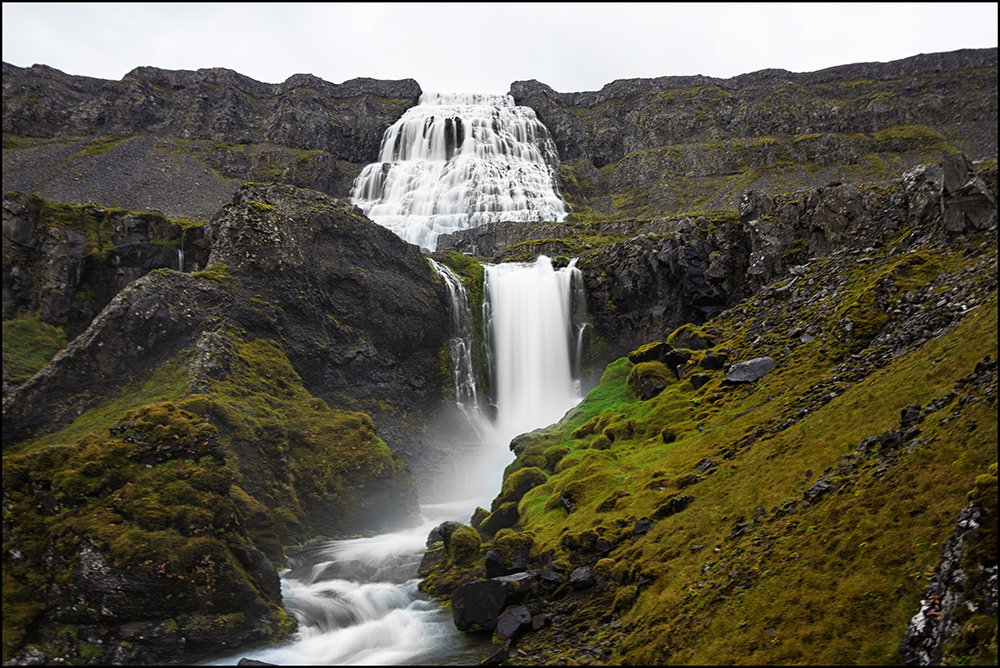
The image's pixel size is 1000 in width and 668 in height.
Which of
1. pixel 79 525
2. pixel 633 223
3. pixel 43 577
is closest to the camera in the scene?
pixel 43 577

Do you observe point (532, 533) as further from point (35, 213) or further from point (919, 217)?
point (35, 213)

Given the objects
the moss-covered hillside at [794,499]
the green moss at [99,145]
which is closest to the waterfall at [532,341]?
the moss-covered hillside at [794,499]

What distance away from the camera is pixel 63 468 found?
17.9 m

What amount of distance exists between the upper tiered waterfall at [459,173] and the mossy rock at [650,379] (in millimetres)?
51198

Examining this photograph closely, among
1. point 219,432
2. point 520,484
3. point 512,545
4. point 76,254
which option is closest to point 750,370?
point 520,484

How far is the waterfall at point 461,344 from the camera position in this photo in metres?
45.8

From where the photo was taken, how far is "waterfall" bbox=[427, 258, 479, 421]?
45844 millimetres

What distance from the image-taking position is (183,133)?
103 metres

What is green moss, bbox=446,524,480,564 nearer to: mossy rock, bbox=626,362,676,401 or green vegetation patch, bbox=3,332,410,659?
green vegetation patch, bbox=3,332,410,659

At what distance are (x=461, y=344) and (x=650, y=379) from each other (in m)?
22.2

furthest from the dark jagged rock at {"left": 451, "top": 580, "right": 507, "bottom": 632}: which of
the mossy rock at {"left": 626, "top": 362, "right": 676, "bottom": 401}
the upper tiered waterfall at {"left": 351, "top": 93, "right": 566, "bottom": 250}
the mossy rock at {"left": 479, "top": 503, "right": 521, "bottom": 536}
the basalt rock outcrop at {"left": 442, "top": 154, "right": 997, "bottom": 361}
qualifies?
the upper tiered waterfall at {"left": 351, "top": 93, "right": 566, "bottom": 250}

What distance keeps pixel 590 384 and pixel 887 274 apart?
28.2m

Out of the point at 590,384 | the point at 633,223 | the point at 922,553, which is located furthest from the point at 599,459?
the point at 633,223

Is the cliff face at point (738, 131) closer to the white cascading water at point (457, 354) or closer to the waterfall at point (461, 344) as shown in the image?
the white cascading water at point (457, 354)
